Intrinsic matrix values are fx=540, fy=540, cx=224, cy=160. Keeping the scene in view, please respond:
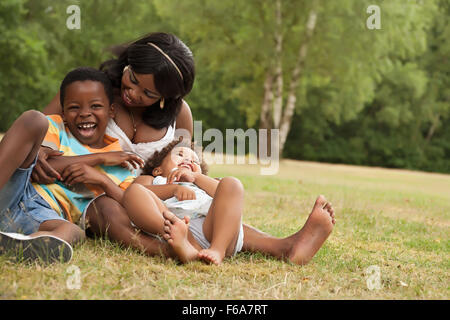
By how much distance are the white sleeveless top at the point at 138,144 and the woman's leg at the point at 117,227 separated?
0.52 meters

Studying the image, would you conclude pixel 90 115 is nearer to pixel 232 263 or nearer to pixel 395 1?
pixel 232 263

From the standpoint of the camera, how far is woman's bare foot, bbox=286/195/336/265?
3125 mm

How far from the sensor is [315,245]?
10.4 ft

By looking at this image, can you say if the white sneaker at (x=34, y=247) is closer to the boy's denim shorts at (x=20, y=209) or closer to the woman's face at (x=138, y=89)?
the boy's denim shorts at (x=20, y=209)

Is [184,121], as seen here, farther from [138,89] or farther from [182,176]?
[182,176]

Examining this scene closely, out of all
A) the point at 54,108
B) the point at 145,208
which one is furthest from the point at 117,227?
the point at 54,108

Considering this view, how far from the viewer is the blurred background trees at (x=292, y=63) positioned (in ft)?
61.5

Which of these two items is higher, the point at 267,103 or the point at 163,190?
the point at 163,190

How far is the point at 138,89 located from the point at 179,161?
1.78ft

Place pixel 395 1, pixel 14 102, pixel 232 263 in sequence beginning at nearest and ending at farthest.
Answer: pixel 232 263 < pixel 395 1 < pixel 14 102

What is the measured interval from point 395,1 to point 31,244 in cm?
1738

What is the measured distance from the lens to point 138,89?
137 inches
